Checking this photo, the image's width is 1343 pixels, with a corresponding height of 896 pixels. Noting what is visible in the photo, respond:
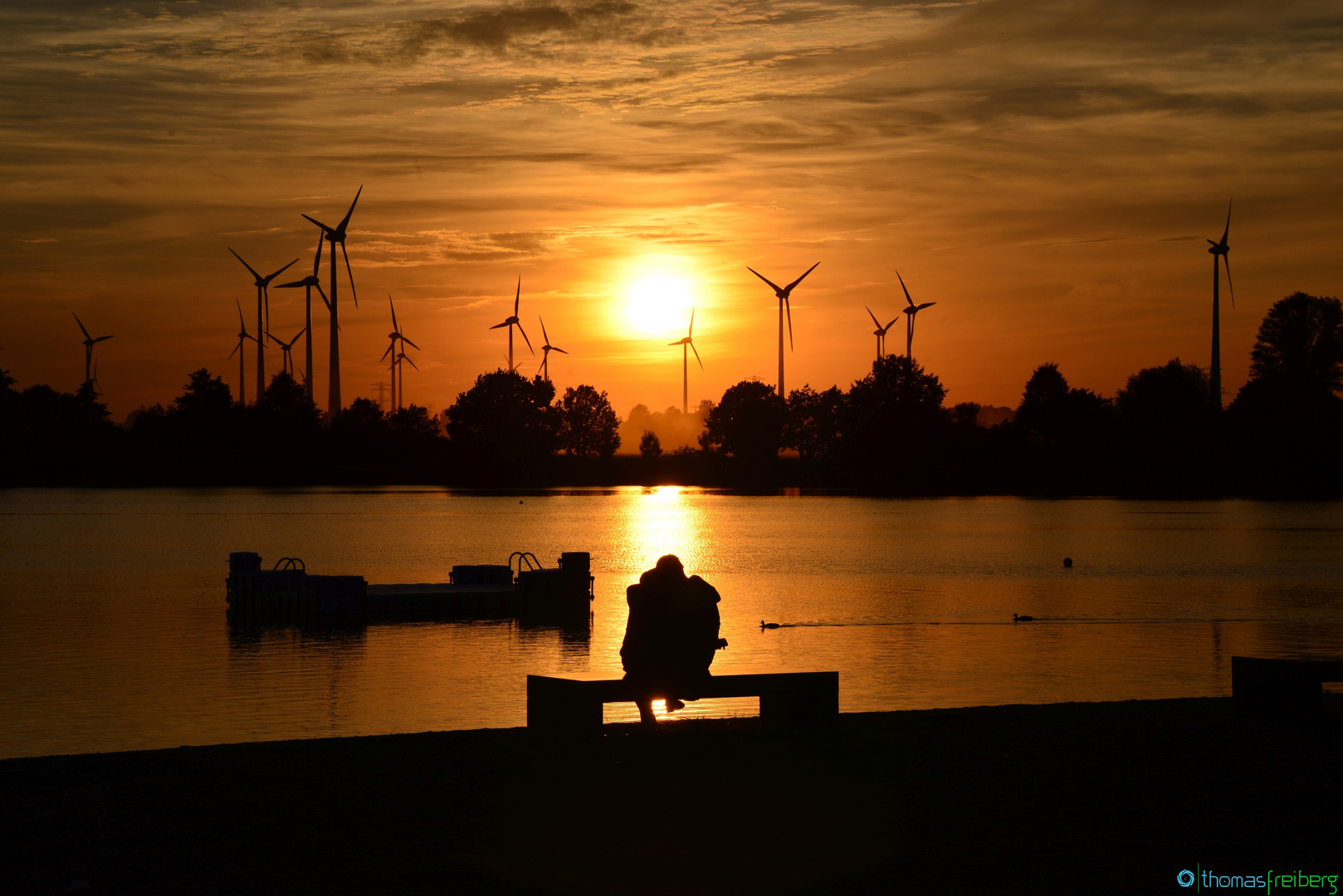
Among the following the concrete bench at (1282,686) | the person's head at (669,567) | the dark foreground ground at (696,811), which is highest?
the person's head at (669,567)

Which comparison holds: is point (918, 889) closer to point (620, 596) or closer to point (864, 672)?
point (864, 672)

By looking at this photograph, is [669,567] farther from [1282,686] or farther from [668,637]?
[1282,686]

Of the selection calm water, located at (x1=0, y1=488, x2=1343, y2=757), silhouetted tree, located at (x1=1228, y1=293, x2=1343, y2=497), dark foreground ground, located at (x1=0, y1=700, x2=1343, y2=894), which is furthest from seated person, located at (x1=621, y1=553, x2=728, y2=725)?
silhouetted tree, located at (x1=1228, y1=293, x2=1343, y2=497)

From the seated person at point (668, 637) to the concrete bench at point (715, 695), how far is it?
23cm

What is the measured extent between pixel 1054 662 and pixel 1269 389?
556 feet

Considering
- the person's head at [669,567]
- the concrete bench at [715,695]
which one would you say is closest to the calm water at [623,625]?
the concrete bench at [715,695]

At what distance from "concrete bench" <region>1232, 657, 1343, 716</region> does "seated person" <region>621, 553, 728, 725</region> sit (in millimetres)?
7228

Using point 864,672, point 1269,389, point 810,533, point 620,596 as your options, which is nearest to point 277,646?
point 864,672

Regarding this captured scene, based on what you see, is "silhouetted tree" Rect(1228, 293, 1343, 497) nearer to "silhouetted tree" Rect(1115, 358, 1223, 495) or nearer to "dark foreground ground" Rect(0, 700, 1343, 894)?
"silhouetted tree" Rect(1115, 358, 1223, 495)

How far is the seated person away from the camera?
15.5 metres

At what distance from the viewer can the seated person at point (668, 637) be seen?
1546 cm

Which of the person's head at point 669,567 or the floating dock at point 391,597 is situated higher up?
the person's head at point 669,567

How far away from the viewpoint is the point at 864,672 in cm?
3294

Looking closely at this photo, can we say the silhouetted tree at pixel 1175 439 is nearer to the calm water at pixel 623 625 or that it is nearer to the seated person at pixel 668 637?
the calm water at pixel 623 625
